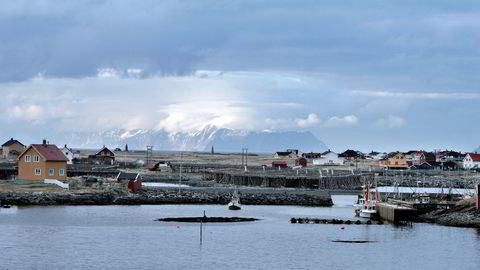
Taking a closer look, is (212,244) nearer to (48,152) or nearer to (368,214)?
(368,214)

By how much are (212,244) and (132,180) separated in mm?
50781

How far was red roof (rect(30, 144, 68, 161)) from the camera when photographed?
116 m

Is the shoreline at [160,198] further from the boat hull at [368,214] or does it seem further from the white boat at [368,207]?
the boat hull at [368,214]

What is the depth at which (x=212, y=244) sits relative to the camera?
230 ft

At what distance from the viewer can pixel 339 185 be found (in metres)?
145

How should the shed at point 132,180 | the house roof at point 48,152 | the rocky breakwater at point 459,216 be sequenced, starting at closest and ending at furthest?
the rocky breakwater at point 459,216
the house roof at point 48,152
the shed at point 132,180

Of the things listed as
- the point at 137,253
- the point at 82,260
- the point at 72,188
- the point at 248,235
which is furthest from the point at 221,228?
the point at 72,188

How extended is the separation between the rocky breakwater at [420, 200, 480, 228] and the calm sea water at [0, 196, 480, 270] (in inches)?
85.5

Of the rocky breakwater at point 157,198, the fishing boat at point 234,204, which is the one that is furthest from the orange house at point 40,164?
the fishing boat at point 234,204

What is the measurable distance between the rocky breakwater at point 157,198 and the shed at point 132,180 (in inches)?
67.8

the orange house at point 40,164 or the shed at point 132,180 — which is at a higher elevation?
the orange house at point 40,164

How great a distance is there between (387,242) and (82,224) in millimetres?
28204

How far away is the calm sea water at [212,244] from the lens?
6053 centimetres

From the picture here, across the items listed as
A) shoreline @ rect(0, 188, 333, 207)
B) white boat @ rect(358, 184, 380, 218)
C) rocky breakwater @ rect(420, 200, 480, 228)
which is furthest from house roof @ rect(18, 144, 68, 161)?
rocky breakwater @ rect(420, 200, 480, 228)
